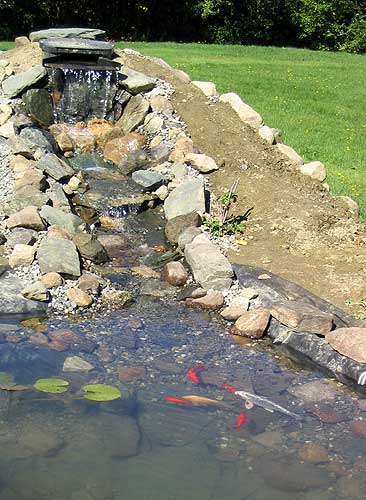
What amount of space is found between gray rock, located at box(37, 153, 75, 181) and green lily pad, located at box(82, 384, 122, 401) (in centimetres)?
439

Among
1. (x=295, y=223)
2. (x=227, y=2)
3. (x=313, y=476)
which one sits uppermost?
(x=227, y=2)

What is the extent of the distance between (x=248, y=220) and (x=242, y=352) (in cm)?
285

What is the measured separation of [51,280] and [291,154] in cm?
472

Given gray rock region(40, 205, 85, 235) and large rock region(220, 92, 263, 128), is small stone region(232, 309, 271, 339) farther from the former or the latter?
large rock region(220, 92, 263, 128)

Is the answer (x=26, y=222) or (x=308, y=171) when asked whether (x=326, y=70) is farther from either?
(x=26, y=222)

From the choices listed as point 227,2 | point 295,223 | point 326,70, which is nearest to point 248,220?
point 295,223

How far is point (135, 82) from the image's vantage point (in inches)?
445

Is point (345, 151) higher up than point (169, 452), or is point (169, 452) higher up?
point (345, 151)

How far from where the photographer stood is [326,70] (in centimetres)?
1811

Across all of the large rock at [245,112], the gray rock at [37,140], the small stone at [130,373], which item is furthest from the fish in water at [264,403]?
the large rock at [245,112]

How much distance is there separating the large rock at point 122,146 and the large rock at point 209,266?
2.98m

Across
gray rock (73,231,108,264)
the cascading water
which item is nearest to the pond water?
gray rock (73,231,108,264)

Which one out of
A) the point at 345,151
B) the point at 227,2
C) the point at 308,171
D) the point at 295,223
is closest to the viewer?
the point at 295,223

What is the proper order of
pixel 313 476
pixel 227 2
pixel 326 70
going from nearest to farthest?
pixel 313 476
pixel 326 70
pixel 227 2
